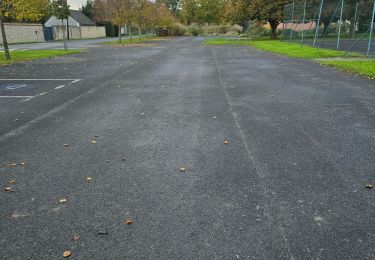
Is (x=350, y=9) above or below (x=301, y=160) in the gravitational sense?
above

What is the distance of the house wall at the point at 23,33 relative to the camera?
47231mm

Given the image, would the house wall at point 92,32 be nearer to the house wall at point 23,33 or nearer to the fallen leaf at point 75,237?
the house wall at point 23,33

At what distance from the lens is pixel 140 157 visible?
18.1 ft

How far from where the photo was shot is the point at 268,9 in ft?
142

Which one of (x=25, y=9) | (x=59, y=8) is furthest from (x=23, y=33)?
(x=25, y=9)

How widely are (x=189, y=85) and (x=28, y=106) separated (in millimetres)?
5280

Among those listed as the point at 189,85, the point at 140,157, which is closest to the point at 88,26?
the point at 189,85

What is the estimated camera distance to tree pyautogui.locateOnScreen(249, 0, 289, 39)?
4330 cm

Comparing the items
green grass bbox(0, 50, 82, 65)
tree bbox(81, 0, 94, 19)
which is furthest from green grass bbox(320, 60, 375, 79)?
tree bbox(81, 0, 94, 19)

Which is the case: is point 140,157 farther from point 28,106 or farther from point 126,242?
point 28,106

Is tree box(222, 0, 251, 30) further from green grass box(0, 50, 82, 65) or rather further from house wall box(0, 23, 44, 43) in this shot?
house wall box(0, 23, 44, 43)

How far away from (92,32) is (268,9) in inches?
1695

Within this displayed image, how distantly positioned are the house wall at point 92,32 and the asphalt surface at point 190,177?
64.8 meters

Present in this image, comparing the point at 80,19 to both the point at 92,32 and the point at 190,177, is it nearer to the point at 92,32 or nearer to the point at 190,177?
the point at 92,32
